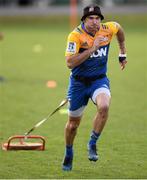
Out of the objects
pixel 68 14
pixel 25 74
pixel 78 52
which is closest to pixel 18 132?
pixel 78 52

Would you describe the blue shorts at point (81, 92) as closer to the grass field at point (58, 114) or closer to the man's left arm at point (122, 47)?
the man's left arm at point (122, 47)

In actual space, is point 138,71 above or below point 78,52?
below

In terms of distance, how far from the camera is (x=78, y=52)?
34.8 feet

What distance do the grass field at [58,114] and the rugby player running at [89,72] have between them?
514mm

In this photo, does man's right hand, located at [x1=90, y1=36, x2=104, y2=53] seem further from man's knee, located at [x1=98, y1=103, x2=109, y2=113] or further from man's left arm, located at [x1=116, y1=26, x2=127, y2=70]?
man's left arm, located at [x1=116, y1=26, x2=127, y2=70]

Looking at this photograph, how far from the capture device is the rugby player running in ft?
34.4

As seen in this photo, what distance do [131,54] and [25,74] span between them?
274 inches

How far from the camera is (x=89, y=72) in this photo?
10.8 m

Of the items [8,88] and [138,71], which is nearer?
[8,88]

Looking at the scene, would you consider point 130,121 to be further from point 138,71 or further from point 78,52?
point 138,71

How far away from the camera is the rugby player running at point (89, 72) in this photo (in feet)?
34.4

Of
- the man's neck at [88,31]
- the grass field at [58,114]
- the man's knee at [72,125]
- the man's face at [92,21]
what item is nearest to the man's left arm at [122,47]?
the man's neck at [88,31]

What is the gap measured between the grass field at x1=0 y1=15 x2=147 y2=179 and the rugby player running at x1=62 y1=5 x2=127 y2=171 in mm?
514

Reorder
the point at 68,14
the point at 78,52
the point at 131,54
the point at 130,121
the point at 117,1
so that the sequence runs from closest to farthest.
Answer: the point at 78,52 → the point at 130,121 → the point at 131,54 → the point at 68,14 → the point at 117,1
